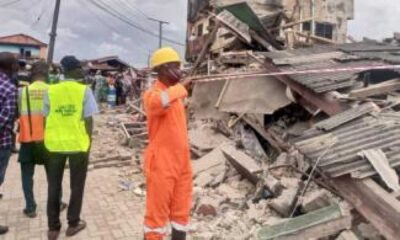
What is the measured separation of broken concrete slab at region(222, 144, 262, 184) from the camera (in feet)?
21.2

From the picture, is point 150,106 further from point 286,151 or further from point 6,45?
point 6,45

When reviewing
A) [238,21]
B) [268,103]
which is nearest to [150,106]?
[268,103]

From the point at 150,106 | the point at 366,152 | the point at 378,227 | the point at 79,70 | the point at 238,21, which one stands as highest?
the point at 238,21

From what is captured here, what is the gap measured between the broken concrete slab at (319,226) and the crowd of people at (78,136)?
39.8 inches

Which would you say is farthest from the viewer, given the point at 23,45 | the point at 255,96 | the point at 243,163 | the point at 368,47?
the point at 23,45

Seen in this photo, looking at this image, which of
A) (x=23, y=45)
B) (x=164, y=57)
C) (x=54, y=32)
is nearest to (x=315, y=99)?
(x=164, y=57)

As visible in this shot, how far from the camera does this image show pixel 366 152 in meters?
4.17

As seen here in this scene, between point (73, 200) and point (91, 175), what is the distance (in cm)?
347

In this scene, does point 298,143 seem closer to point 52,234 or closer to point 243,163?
point 243,163

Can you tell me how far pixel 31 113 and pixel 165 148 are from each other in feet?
7.60

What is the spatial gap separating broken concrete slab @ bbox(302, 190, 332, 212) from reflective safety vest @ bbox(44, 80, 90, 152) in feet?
8.58

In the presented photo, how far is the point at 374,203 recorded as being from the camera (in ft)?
12.6

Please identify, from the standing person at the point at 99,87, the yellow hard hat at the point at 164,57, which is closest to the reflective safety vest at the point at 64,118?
the yellow hard hat at the point at 164,57

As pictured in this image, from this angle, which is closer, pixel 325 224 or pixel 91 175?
pixel 325 224
